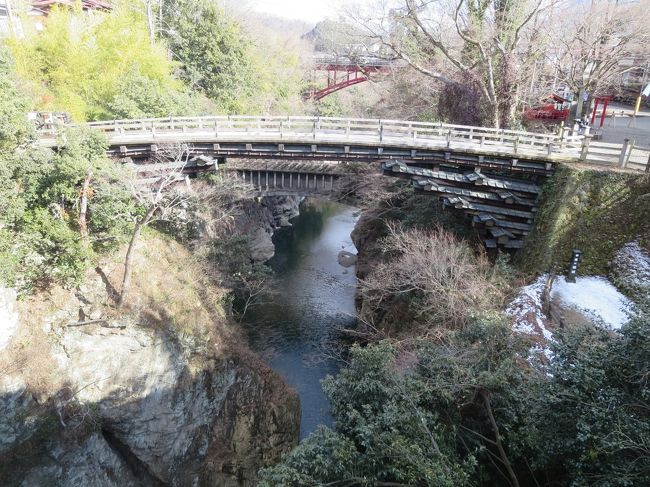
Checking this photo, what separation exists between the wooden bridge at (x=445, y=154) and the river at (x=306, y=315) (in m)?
8.76

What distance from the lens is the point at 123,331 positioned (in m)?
16.2

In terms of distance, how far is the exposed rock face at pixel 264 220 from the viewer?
31.9m

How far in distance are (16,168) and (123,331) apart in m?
7.20

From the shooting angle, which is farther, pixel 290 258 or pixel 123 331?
pixel 290 258

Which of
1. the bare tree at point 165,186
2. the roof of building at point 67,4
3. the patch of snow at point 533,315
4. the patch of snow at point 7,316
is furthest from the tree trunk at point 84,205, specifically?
the roof of building at point 67,4

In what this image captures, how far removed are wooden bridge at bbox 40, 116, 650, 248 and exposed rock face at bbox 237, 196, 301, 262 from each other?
8325mm

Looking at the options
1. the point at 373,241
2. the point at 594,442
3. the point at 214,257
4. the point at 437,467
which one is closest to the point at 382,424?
the point at 437,467

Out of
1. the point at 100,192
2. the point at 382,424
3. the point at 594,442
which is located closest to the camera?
the point at 594,442

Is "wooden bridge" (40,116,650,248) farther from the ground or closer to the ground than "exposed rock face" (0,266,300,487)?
farther from the ground

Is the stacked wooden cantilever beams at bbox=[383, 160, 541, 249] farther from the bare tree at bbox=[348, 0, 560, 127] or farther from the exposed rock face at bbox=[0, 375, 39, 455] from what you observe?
the exposed rock face at bbox=[0, 375, 39, 455]

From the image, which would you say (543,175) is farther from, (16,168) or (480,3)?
→ (16,168)

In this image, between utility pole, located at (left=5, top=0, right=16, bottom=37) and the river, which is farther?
utility pole, located at (left=5, top=0, right=16, bottom=37)

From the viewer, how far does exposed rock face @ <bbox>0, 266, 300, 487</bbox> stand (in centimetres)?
1388

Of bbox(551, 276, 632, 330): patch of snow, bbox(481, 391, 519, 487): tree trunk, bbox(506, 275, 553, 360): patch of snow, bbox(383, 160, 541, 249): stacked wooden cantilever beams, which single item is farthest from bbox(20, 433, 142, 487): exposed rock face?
bbox(551, 276, 632, 330): patch of snow
